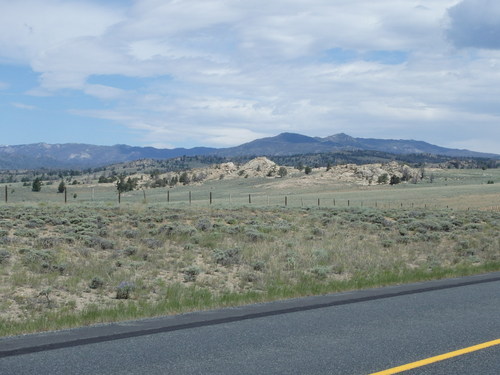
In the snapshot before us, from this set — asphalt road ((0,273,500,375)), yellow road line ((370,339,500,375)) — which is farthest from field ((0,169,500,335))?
yellow road line ((370,339,500,375))

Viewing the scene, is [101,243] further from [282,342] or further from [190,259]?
[282,342]

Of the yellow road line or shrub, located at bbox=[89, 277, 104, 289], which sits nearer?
the yellow road line

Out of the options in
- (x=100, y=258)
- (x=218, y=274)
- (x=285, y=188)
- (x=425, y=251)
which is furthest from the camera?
(x=285, y=188)

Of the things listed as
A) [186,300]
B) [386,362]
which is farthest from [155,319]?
[386,362]

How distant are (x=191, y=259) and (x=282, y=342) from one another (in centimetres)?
986

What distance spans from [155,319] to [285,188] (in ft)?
370

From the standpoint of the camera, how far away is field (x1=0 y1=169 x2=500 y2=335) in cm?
1140

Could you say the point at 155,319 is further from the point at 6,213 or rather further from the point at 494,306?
the point at 6,213

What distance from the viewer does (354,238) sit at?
2373cm

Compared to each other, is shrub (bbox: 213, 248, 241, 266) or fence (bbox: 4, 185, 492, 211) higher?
shrub (bbox: 213, 248, 241, 266)

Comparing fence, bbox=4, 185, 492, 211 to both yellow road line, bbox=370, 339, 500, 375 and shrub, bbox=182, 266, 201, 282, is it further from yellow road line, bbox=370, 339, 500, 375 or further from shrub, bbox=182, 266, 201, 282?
yellow road line, bbox=370, 339, 500, 375

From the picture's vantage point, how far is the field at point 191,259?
11.4 metres

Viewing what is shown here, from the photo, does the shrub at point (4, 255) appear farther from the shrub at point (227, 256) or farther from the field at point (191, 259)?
the shrub at point (227, 256)

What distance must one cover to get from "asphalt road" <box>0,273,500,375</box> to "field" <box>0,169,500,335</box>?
110cm
